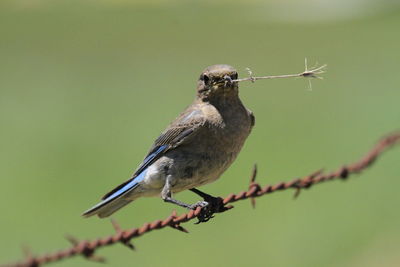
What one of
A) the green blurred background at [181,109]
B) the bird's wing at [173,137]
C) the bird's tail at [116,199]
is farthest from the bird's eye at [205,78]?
the green blurred background at [181,109]

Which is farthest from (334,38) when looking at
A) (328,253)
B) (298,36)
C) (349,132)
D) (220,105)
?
(220,105)

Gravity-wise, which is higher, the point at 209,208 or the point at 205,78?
the point at 205,78

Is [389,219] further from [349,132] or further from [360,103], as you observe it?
[360,103]

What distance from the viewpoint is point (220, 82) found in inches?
283

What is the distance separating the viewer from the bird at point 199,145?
7039mm

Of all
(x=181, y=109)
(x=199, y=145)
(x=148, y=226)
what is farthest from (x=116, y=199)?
(x=181, y=109)

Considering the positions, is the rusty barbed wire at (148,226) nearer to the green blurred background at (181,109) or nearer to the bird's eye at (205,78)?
the bird's eye at (205,78)

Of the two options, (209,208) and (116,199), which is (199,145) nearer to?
(209,208)

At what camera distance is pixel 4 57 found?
102ft

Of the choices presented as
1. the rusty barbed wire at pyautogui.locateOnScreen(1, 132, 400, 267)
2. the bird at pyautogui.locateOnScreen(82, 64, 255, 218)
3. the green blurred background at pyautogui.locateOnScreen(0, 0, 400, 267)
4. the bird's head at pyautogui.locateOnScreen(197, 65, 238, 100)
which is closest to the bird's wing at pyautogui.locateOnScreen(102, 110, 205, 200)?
the bird at pyautogui.locateOnScreen(82, 64, 255, 218)

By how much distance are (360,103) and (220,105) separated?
1653 centimetres

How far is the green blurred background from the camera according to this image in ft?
47.7

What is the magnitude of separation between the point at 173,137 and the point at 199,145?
21 cm

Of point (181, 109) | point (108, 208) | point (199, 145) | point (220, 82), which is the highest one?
point (220, 82)
